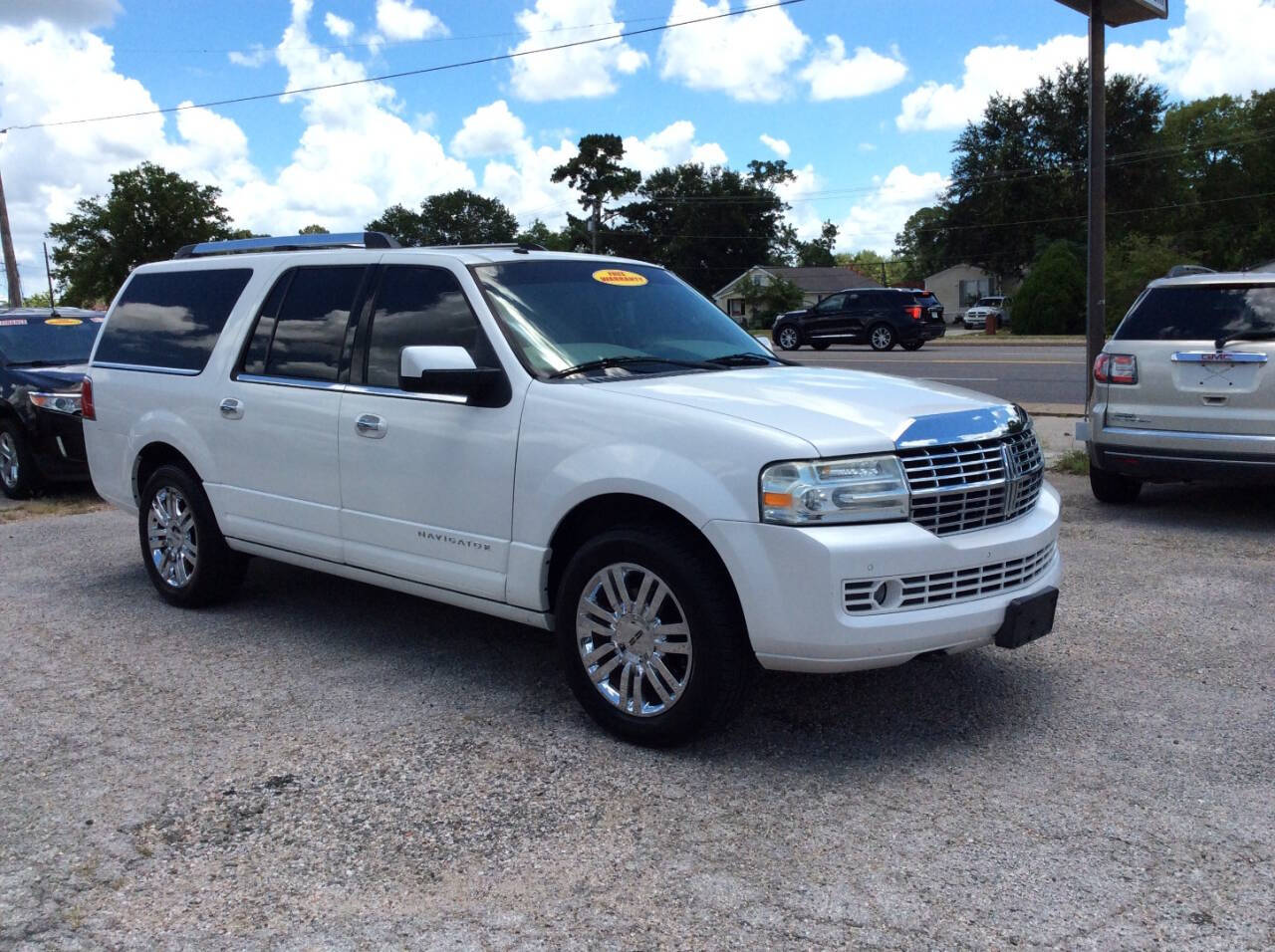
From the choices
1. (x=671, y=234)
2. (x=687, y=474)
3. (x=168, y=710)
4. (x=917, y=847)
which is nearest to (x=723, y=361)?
(x=687, y=474)

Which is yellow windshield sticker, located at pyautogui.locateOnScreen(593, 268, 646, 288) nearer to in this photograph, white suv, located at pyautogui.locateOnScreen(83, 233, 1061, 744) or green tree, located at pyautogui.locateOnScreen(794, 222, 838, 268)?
white suv, located at pyautogui.locateOnScreen(83, 233, 1061, 744)

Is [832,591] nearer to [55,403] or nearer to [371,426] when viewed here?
[371,426]

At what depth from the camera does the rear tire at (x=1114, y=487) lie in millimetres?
8742

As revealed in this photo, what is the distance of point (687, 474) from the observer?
156 inches

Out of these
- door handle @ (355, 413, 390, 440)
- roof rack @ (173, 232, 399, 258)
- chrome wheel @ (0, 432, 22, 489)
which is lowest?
chrome wheel @ (0, 432, 22, 489)

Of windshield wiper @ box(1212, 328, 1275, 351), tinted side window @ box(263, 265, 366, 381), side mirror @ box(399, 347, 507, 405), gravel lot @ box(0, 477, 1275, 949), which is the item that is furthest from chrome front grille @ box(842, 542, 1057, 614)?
windshield wiper @ box(1212, 328, 1275, 351)

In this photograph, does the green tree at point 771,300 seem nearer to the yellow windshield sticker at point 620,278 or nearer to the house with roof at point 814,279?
the house with roof at point 814,279

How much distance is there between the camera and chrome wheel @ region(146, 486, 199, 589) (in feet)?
20.2

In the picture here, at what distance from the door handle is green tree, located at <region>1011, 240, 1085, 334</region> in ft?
145

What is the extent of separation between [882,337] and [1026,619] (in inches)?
1126

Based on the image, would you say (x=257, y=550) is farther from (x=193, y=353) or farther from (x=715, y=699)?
(x=715, y=699)

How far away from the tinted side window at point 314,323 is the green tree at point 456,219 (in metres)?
104

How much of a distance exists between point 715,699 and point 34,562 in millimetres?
5584

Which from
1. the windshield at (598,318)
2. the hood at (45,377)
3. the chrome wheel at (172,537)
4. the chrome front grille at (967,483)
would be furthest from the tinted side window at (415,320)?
the hood at (45,377)
